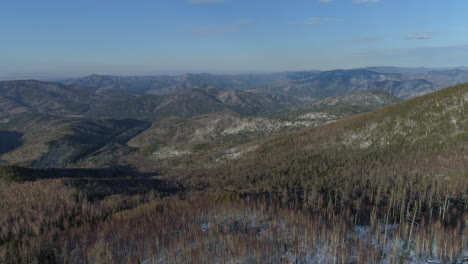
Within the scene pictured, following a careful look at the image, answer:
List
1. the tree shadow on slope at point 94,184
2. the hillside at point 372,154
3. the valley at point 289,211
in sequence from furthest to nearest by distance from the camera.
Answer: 1. the hillside at point 372,154
2. the tree shadow on slope at point 94,184
3. the valley at point 289,211

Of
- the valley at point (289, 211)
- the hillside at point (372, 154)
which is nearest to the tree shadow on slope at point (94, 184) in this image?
the valley at point (289, 211)

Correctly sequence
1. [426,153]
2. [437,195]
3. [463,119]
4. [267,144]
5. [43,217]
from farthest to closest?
[267,144] < [463,119] < [426,153] < [437,195] < [43,217]

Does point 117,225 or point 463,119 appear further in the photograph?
point 463,119

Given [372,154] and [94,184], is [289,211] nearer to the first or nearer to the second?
[94,184]

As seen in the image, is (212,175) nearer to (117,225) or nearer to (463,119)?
(117,225)

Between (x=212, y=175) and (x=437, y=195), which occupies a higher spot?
(x=437, y=195)

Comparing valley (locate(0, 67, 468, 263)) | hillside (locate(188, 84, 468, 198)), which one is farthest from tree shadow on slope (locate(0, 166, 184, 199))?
hillside (locate(188, 84, 468, 198))

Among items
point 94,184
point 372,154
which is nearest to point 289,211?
point 94,184

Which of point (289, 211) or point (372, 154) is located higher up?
point (289, 211)

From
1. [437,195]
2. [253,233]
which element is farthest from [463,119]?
[253,233]

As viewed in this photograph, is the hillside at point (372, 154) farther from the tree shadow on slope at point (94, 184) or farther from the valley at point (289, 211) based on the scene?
the tree shadow on slope at point (94, 184)

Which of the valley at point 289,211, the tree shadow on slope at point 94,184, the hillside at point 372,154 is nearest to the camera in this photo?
the valley at point 289,211
